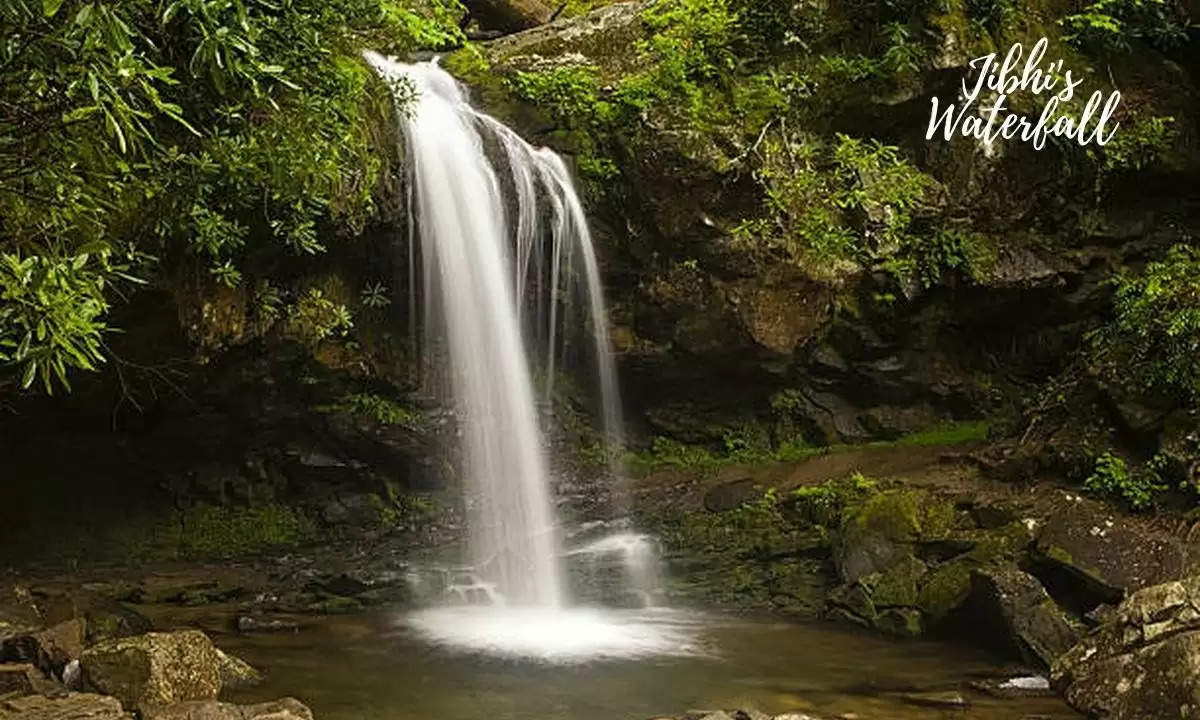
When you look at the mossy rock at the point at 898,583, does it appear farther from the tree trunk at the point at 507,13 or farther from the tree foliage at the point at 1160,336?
the tree trunk at the point at 507,13

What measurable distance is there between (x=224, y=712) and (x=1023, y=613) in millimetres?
5909

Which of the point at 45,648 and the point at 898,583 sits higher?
the point at 45,648

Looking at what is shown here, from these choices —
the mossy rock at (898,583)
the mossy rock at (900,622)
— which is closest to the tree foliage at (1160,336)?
the mossy rock at (898,583)

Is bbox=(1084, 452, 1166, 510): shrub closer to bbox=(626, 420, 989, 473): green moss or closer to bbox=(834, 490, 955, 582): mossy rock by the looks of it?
bbox=(834, 490, 955, 582): mossy rock

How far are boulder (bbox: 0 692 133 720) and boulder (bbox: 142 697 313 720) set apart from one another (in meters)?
0.19

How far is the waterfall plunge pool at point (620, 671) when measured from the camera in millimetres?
6750

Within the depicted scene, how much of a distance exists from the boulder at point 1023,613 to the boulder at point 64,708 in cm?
632

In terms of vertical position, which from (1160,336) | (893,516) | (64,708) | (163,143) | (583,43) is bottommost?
(893,516)

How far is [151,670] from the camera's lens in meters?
6.19

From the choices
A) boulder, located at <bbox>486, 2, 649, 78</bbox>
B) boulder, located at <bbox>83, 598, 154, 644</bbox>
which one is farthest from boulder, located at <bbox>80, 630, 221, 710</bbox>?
boulder, located at <bbox>486, 2, 649, 78</bbox>

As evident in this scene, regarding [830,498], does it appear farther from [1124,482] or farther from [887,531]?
[1124,482]

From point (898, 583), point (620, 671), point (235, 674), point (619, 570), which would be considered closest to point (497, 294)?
point (619, 570)

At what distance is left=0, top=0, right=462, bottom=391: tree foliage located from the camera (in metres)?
3.54

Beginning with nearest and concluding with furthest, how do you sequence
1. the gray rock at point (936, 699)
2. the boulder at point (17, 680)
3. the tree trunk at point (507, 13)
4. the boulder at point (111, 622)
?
the boulder at point (17, 680) < the gray rock at point (936, 699) < the boulder at point (111, 622) < the tree trunk at point (507, 13)
